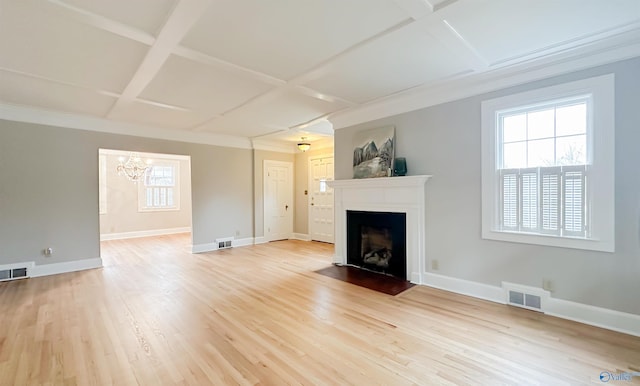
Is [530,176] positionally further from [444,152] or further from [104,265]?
[104,265]

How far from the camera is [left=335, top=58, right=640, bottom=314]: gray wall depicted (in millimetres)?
2512

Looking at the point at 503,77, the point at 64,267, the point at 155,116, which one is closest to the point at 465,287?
the point at 503,77

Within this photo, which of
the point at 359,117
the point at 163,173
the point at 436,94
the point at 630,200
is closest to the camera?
the point at 630,200

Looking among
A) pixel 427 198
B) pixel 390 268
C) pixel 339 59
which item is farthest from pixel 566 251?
pixel 339 59

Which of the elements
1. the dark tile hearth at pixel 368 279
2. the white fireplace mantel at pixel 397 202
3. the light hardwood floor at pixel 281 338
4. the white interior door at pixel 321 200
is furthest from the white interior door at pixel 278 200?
the light hardwood floor at pixel 281 338

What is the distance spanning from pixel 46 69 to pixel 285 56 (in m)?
2.58

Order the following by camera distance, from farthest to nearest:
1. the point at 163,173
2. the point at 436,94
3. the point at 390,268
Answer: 1. the point at 163,173
2. the point at 390,268
3. the point at 436,94

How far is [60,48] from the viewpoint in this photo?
8.41ft

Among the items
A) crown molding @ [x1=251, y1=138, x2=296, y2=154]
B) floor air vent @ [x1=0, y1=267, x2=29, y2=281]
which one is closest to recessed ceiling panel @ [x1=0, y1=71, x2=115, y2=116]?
floor air vent @ [x1=0, y1=267, x2=29, y2=281]

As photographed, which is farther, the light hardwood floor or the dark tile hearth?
the dark tile hearth

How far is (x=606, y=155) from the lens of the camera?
259 centimetres

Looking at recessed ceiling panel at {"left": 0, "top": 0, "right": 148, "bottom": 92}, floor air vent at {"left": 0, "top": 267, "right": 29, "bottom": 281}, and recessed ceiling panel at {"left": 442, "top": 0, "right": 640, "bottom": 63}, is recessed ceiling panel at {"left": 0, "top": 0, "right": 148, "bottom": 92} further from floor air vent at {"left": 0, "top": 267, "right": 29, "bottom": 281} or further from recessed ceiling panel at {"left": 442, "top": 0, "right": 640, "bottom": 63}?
floor air vent at {"left": 0, "top": 267, "right": 29, "bottom": 281}

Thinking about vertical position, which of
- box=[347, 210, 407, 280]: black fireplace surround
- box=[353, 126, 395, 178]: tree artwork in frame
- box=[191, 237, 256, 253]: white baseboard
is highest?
box=[353, 126, 395, 178]: tree artwork in frame

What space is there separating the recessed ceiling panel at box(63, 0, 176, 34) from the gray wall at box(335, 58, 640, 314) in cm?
314
